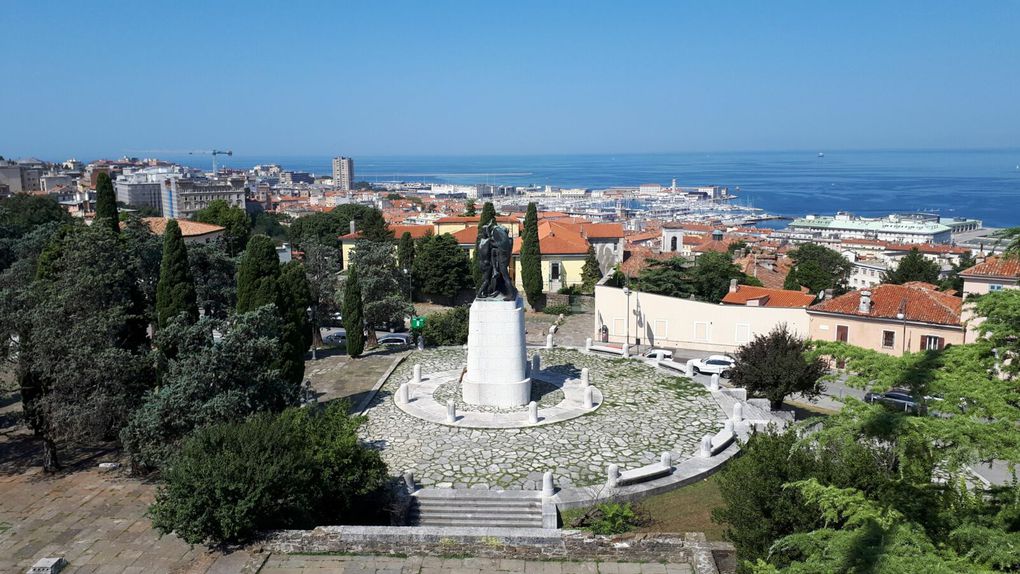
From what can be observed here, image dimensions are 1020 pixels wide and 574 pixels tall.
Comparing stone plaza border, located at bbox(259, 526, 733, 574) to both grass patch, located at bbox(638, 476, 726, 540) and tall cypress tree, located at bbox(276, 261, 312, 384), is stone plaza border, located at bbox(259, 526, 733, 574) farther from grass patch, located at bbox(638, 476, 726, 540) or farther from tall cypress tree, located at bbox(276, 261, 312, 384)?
tall cypress tree, located at bbox(276, 261, 312, 384)

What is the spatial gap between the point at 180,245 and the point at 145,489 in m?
8.44

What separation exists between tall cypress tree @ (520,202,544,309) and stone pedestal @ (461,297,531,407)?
2403cm

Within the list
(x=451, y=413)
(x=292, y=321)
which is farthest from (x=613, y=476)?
(x=292, y=321)

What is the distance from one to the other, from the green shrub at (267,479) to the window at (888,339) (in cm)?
2583

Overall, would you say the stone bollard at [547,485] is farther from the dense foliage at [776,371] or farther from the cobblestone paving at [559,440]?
the dense foliage at [776,371]

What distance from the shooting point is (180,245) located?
20.7 metres

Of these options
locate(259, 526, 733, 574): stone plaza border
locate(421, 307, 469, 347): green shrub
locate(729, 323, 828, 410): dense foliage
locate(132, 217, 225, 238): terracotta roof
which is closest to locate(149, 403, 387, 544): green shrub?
locate(259, 526, 733, 574): stone plaza border

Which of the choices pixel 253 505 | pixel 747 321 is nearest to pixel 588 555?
pixel 253 505

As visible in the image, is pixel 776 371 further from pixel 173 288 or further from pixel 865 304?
pixel 173 288

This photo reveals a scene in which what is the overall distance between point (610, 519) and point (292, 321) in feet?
40.7

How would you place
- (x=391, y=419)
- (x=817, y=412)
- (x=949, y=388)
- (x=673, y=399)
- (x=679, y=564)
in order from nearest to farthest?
(x=949, y=388) → (x=679, y=564) → (x=391, y=419) → (x=673, y=399) → (x=817, y=412)

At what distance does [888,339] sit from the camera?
30.2 meters

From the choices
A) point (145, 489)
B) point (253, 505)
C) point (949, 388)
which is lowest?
point (145, 489)

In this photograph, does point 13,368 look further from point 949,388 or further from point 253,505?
point 949,388
